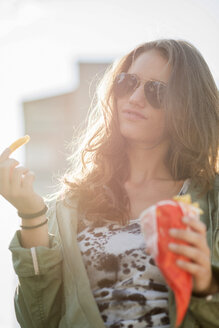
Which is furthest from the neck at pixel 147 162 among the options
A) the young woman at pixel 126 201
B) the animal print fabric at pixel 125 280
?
the animal print fabric at pixel 125 280

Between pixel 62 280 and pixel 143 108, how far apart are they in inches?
45.0

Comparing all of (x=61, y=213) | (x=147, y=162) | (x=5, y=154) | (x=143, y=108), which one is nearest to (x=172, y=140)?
(x=147, y=162)

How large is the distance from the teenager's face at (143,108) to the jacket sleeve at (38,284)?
2.70 feet

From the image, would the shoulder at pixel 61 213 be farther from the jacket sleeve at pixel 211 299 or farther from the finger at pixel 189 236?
the finger at pixel 189 236

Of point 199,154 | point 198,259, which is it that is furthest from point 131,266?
point 199,154

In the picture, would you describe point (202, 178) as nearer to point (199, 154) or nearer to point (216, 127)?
point (199, 154)

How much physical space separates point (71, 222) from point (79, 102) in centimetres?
2680

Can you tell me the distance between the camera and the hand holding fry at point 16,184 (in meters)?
2.03

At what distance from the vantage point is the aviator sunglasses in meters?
2.58

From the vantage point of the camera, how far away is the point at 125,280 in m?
2.12

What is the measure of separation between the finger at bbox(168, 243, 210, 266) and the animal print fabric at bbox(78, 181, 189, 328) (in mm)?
616

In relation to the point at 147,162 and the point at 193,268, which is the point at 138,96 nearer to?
the point at 147,162

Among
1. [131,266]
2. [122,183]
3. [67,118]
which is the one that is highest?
[122,183]

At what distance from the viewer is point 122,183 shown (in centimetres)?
275
